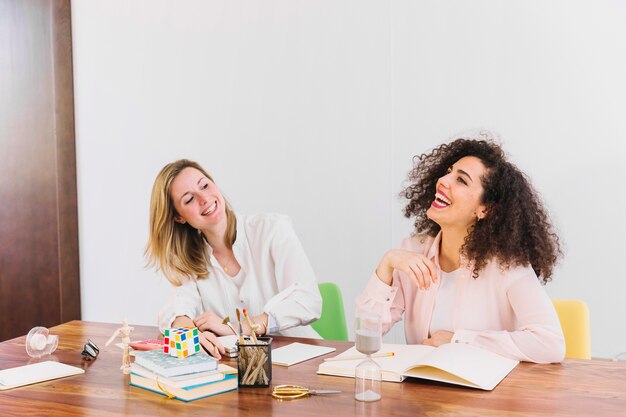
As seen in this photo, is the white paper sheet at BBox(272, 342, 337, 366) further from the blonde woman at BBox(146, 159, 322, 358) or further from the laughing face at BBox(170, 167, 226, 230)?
the laughing face at BBox(170, 167, 226, 230)

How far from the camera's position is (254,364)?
6.29ft

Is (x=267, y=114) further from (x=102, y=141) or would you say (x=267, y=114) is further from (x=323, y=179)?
(x=102, y=141)

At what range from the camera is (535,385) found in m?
1.87

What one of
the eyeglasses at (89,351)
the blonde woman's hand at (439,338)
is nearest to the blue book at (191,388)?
the eyeglasses at (89,351)

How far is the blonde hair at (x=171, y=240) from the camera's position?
113 inches

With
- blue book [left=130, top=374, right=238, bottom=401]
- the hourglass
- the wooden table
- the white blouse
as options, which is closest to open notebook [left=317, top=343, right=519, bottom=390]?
the wooden table

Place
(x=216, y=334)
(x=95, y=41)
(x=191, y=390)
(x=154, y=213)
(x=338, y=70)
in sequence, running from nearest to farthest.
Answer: (x=191, y=390) → (x=216, y=334) → (x=154, y=213) → (x=338, y=70) → (x=95, y=41)

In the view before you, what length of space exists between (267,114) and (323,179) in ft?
1.53

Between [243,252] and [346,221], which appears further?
[346,221]

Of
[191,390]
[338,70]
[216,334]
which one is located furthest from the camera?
[338,70]

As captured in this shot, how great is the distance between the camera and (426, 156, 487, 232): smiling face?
2402 mm

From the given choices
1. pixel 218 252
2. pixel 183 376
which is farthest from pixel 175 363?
pixel 218 252

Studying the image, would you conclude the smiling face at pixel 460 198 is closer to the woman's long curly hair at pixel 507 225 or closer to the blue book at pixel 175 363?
the woman's long curly hair at pixel 507 225

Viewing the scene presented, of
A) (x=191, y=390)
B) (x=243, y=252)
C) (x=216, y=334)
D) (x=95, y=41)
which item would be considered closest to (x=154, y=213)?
(x=243, y=252)
